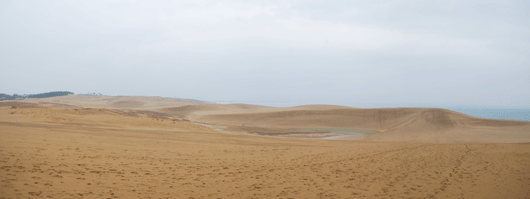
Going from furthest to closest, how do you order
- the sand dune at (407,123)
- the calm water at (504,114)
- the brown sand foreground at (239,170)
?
the calm water at (504,114) → the sand dune at (407,123) → the brown sand foreground at (239,170)

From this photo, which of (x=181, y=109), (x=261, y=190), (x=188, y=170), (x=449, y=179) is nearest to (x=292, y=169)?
(x=261, y=190)

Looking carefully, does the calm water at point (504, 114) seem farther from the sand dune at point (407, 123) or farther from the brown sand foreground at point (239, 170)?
the brown sand foreground at point (239, 170)

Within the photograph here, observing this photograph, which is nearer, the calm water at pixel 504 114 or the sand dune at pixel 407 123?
the sand dune at pixel 407 123

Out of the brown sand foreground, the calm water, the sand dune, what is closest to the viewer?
the brown sand foreground

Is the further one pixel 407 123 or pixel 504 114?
pixel 504 114

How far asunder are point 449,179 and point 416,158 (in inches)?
130

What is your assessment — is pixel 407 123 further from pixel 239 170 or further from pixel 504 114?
pixel 504 114

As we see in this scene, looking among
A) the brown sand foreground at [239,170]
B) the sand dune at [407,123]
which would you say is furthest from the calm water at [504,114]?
the brown sand foreground at [239,170]

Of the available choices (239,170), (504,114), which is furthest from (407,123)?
(504,114)

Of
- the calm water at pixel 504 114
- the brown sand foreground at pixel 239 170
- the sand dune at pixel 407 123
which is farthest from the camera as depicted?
the calm water at pixel 504 114

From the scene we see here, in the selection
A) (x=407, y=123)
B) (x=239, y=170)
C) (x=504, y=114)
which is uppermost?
(x=504, y=114)

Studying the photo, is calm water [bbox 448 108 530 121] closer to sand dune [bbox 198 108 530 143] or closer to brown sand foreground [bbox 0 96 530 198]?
sand dune [bbox 198 108 530 143]

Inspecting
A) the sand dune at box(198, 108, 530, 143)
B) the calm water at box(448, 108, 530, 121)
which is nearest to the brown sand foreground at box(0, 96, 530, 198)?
the sand dune at box(198, 108, 530, 143)

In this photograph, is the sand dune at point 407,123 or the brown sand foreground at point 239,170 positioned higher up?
the sand dune at point 407,123
